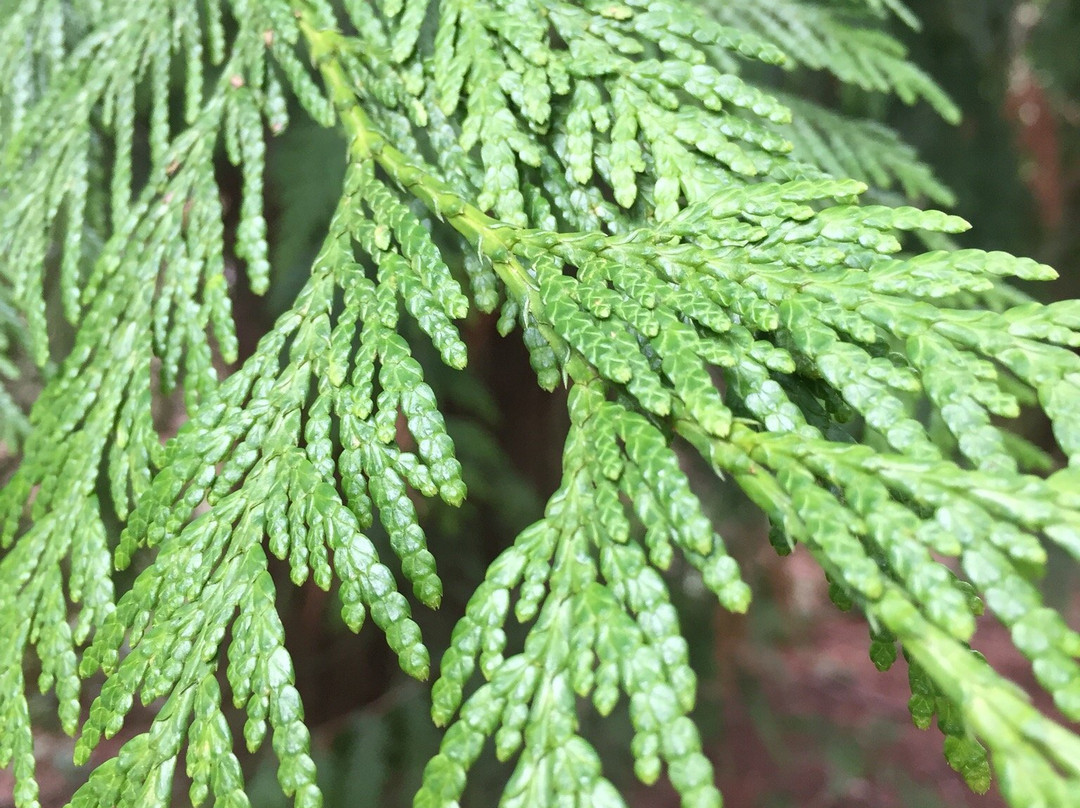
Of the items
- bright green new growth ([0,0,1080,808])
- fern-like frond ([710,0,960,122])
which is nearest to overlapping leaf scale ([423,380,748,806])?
bright green new growth ([0,0,1080,808])

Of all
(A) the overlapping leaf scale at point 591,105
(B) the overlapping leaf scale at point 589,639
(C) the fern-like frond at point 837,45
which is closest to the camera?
(B) the overlapping leaf scale at point 589,639

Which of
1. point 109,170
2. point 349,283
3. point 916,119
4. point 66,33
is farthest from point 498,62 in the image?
point 916,119

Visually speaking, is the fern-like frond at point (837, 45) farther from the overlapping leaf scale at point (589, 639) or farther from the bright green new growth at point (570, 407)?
the overlapping leaf scale at point (589, 639)

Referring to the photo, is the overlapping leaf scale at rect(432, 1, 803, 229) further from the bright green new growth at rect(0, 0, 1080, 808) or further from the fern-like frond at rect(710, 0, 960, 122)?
the fern-like frond at rect(710, 0, 960, 122)

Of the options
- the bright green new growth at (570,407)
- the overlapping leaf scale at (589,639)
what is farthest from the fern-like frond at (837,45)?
the overlapping leaf scale at (589,639)

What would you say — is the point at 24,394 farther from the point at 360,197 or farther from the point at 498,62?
the point at 498,62

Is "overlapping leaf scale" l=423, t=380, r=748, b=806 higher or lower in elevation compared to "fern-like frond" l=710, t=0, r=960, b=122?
lower

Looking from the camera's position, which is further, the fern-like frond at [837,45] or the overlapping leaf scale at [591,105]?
the fern-like frond at [837,45]

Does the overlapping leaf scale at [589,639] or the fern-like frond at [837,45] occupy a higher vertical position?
the fern-like frond at [837,45]

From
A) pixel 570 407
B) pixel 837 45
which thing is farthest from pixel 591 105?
pixel 837 45
